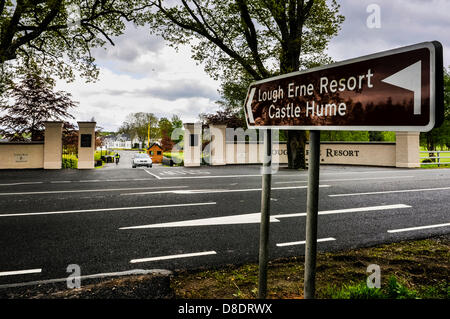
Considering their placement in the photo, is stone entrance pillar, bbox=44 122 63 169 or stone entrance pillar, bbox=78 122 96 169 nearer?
stone entrance pillar, bbox=44 122 63 169

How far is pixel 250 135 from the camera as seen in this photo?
2834 centimetres

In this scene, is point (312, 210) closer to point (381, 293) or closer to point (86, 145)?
point (381, 293)

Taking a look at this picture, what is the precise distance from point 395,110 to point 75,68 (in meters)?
19.5

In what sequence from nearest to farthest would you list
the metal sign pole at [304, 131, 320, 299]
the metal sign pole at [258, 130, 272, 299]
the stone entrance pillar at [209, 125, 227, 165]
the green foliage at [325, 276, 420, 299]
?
the metal sign pole at [304, 131, 320, 299] → the metal sign pole at [258, 130, 272, 299] → the green foliage at [325, 276, 420, 299] → the stone entrance pillar at [209, 125, 227, 165]

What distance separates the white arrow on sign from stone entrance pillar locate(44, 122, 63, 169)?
21.2 metres

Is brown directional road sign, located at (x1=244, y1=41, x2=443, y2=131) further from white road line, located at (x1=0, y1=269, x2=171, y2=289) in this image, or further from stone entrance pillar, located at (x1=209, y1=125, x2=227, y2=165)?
stone entrance pillar, located at (x1=209, y1=125, x2=227, y2=165)

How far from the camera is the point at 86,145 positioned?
1984 centimetres

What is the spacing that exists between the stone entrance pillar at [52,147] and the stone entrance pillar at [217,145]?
1118 centimetres

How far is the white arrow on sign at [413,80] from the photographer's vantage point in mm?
1174

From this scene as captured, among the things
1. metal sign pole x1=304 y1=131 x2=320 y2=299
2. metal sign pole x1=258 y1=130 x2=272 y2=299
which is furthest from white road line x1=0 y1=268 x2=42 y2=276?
metal sign pole x1=304 y1=131 x2=320 y2=299

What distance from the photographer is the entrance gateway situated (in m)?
1.15

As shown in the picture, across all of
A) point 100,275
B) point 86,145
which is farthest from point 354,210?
point 86,145
